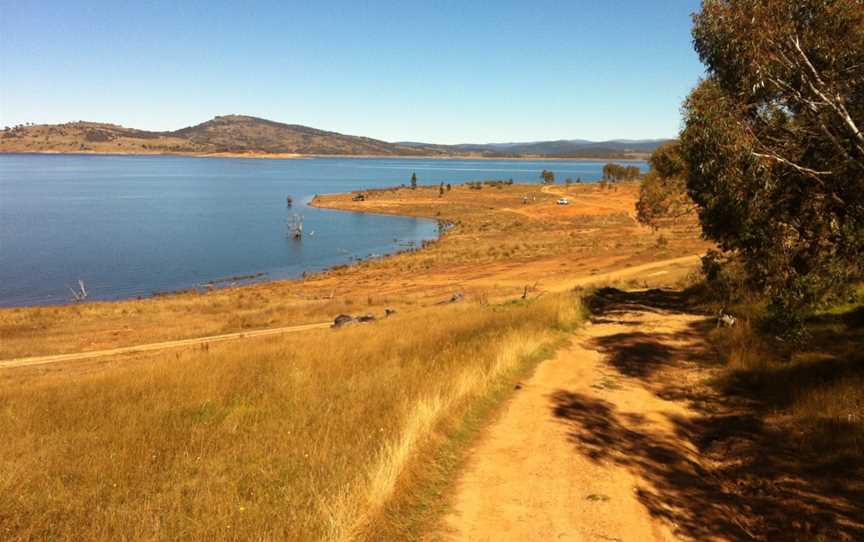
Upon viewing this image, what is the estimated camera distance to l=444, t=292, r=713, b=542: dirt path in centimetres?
620

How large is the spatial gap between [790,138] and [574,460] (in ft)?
31.1

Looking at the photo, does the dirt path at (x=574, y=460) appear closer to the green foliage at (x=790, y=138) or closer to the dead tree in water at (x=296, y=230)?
the green foliage at (x=790, y=138)

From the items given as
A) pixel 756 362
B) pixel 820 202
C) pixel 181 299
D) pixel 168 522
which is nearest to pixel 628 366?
pixel 756 362

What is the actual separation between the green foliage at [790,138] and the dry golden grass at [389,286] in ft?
57.8

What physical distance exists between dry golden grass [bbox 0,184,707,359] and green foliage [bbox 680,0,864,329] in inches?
694

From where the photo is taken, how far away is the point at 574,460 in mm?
7973

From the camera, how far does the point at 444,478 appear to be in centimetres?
701

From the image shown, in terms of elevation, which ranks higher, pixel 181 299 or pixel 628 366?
pixel 628 366

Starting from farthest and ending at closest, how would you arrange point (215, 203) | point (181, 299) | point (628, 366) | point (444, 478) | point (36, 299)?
point (215, 203)
point (36, 299)
point (181, 299)
point (628, 366)
point (444, 478)

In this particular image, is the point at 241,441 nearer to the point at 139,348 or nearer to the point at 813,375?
the point at 813,375

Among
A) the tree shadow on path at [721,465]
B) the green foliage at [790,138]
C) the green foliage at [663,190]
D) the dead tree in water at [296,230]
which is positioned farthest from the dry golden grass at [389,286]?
the dead tree in water at [296,230]

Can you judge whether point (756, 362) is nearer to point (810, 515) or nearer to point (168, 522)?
point (810, 515)

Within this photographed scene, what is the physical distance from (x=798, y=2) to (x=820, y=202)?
440cm

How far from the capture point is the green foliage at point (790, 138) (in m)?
10.7
